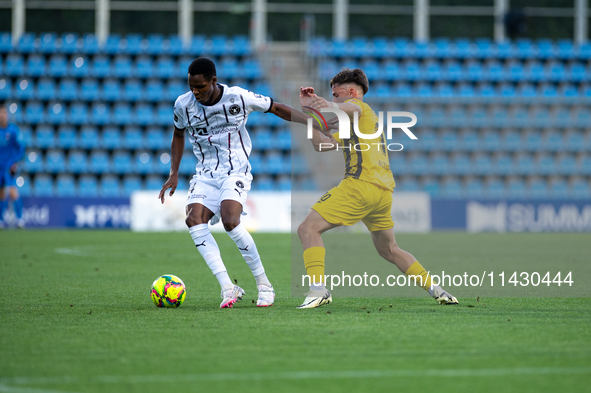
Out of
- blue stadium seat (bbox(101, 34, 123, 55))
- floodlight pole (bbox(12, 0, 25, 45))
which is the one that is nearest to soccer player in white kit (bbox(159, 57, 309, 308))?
blue stadium seat (bbox(101, 34, 123, 55))

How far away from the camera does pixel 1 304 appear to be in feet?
18.2

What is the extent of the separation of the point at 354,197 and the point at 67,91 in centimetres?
1905

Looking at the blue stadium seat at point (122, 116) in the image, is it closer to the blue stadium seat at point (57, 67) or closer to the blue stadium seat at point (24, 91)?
the blue stadium seat at point (57, 67)

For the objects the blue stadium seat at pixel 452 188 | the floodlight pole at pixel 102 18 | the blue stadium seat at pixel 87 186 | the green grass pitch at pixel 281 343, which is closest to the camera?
the green grass pitch at pixel 281 343

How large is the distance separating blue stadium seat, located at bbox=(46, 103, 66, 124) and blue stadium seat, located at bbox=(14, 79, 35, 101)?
28.3 inches

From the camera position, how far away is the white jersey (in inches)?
217

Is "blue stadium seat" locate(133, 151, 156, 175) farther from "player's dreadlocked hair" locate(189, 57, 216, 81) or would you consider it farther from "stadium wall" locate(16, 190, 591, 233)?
→ "player's dreadlocked hair" locate(189, 57, 216, 81)

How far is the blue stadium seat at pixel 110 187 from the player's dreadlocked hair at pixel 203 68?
15712mm

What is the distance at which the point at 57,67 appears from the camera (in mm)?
22766

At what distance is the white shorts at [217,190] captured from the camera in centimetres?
552

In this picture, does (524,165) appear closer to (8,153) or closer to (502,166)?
(502,166)

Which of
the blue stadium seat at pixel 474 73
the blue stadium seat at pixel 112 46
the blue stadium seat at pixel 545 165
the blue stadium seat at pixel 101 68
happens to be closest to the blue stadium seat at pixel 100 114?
the blue stadium seat at pixel 101 68

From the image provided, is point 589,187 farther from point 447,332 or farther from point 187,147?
point 447,332

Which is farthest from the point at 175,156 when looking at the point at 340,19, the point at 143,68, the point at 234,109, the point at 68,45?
the point at 340,19
